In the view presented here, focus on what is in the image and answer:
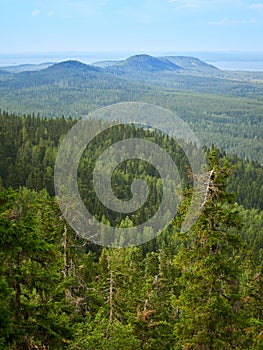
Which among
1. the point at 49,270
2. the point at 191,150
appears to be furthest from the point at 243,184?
the point at 49,270

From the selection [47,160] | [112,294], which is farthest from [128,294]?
[47,160]

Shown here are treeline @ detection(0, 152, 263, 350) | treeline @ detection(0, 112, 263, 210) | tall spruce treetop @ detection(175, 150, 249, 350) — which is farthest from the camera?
treeline @ detection(0, 112, 263, 210)

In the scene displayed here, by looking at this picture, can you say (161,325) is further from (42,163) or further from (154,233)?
(42,163)

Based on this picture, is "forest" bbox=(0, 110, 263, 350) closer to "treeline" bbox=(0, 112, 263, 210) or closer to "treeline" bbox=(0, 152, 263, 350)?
"treeline" bbox=(0, 152, 263, 350)

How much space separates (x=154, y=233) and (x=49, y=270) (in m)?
101

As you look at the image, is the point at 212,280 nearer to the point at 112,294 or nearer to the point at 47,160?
the point at 112,294

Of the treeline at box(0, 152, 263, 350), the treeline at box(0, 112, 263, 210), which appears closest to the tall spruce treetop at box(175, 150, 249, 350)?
the treeline at box(0, 152, 263, 350)

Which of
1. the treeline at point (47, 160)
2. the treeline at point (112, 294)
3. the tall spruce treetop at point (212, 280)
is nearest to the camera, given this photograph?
the treeline at point (112, 294)

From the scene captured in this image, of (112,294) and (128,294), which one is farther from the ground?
(112,294)

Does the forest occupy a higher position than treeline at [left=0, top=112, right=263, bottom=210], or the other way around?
the forest

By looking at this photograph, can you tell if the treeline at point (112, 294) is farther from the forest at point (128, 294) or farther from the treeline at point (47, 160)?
the treeline at point (47, 160)

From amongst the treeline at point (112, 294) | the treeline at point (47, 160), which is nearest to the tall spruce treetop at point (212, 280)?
the treeline at point (112, 294)

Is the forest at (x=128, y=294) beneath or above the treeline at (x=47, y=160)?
above

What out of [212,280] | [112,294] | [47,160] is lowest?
[47,160]
